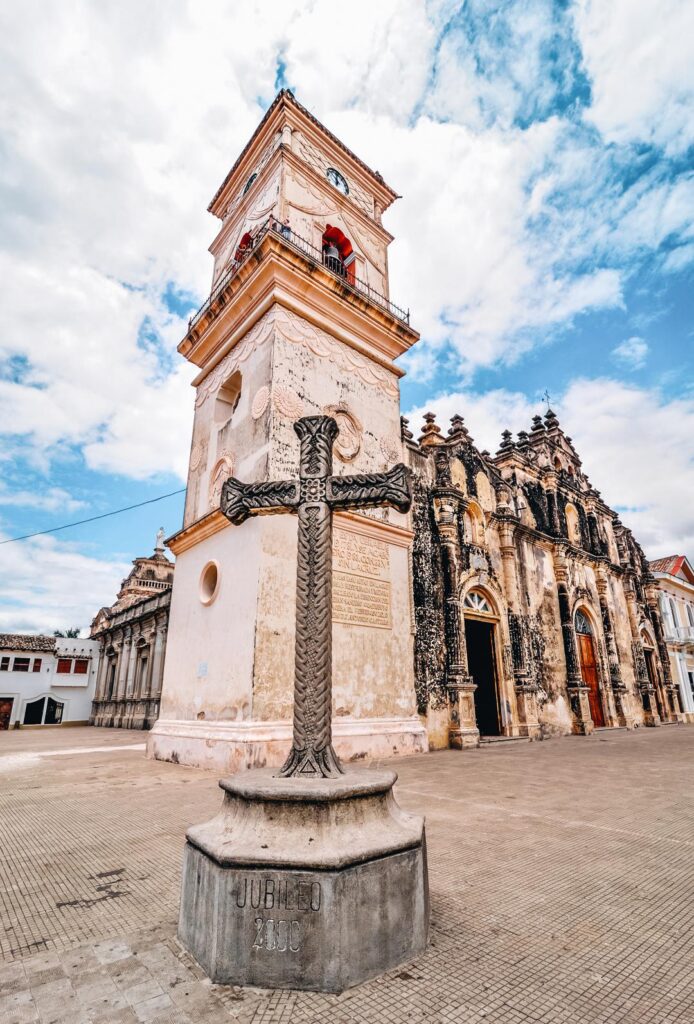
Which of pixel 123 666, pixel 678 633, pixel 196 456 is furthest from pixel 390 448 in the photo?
pixel 678 633

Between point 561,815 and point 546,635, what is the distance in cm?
1205

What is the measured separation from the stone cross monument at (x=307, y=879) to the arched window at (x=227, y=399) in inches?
389

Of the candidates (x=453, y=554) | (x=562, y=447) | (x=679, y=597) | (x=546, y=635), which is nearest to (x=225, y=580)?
(x=453, y=554)

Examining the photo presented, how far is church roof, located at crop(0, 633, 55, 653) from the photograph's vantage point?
103 ft

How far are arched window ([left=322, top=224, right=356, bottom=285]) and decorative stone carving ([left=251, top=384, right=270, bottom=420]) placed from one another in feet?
15.7

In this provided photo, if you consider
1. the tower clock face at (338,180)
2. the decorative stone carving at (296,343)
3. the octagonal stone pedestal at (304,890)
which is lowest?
the octagonal stone pedestal at (304,890)

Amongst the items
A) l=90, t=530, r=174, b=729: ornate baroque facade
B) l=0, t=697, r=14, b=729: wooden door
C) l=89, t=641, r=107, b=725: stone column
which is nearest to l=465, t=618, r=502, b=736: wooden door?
l=90, t=530, r=174, b=729: ornate baroque facade

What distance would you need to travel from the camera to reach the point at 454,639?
41.0 feet

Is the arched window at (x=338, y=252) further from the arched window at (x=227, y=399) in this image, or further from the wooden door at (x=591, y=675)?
the wooden door at (x=591, y=675)

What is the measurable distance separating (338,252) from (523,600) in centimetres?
1142

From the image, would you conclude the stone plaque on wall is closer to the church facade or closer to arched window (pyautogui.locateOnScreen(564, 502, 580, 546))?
the church facade

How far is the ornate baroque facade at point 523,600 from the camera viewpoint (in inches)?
492

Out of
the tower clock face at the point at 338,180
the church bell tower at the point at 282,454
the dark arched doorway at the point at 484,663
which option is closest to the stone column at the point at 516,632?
the dark arched doorway at the point at 484,663

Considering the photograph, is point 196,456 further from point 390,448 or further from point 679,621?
point 679,621
